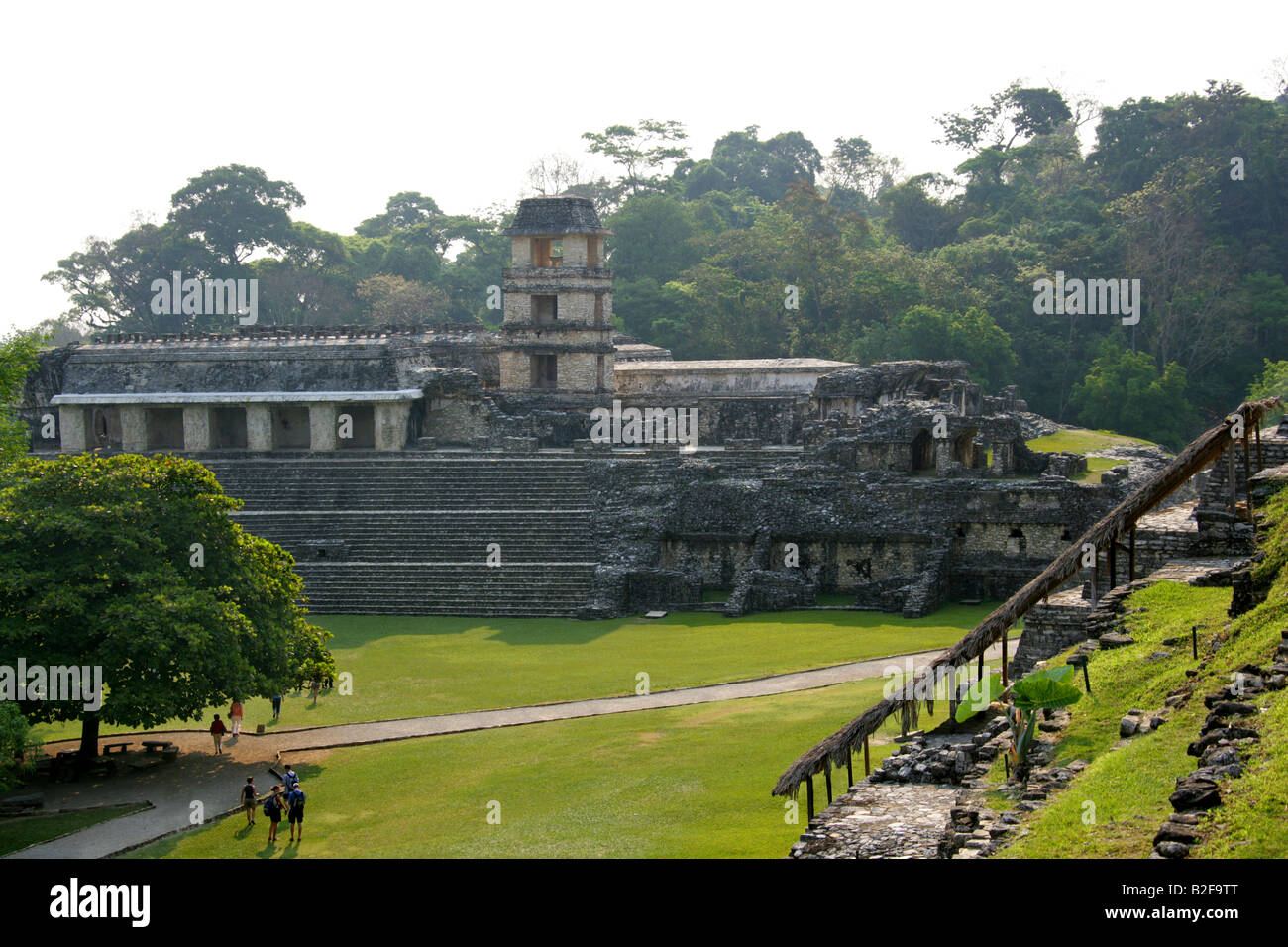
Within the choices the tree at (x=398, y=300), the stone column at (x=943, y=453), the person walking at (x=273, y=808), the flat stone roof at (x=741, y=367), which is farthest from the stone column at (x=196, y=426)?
the person walking at (x=273, y=808)

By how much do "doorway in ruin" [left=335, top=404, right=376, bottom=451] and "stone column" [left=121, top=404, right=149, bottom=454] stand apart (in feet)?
21.3

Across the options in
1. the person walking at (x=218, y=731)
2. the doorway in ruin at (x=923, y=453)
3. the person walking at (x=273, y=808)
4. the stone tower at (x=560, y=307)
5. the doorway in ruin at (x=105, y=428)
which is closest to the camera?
the person walking at (x=273, y=808)

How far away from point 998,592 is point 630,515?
858 centimetres

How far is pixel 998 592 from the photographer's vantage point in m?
29.7

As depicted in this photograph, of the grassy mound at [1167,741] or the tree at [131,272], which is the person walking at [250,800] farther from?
the tree at [131,272]

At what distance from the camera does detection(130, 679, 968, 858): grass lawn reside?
598 inches

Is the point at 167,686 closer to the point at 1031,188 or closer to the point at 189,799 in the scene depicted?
the point at 189,799

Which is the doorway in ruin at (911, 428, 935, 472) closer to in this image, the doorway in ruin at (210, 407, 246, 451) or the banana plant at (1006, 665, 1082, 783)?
the doorway in ruin at (210, 407, 246, 451)

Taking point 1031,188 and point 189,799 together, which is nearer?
point 189,799

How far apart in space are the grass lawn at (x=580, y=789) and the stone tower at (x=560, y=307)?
23.3 m

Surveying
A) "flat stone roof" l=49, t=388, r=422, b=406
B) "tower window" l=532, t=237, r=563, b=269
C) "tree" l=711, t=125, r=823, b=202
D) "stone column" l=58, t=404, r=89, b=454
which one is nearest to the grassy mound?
"flat stone roof" l=49, t=388, r=422, b=406

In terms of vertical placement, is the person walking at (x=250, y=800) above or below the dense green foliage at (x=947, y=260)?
below

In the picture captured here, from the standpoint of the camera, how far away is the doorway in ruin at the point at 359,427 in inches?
1622
